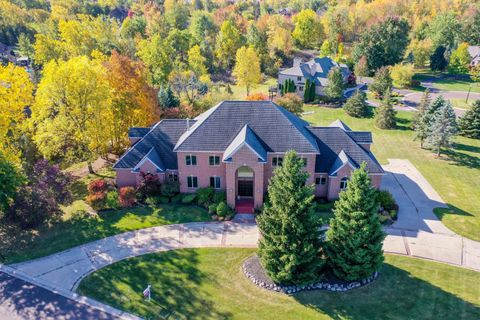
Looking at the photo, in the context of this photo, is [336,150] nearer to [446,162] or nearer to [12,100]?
[446,162]

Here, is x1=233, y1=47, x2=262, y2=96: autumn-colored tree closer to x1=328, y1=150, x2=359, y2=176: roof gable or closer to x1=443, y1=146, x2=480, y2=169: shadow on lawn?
x1=443, y1=146, x2=480, y2=169: shadow on lawn

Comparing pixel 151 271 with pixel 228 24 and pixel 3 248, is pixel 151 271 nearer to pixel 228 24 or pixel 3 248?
pixel 3 248

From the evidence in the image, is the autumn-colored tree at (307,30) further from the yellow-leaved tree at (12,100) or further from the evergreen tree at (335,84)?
the yellow-leaved tree at (12,100)

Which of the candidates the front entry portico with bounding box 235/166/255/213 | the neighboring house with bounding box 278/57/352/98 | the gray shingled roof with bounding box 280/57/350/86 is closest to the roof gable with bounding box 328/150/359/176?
the front entry portico with bounding box 235/166/255/213

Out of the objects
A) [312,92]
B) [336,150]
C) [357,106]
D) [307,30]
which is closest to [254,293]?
[336,150]

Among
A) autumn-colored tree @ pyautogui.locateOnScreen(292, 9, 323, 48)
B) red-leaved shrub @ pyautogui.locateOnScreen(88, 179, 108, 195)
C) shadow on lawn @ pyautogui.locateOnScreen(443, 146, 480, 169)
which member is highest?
autumn-colored tree @ pyautogui.locateOnScreen(292, 9, 323, 48)

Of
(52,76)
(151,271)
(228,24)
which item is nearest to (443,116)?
(151,271)
